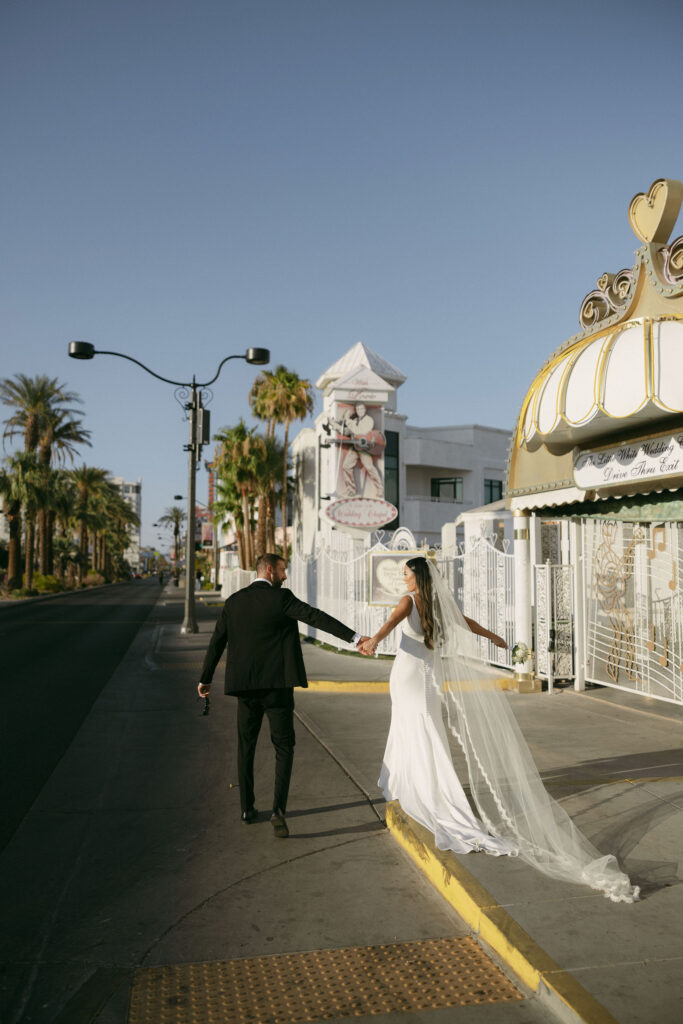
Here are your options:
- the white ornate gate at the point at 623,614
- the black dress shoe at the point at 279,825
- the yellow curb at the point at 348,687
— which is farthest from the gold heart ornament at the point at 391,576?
the black dress shoe at the point at 279,825

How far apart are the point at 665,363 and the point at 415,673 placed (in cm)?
418

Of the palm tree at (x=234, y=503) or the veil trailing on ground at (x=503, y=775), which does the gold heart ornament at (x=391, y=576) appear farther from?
the palm tree at (x=234, y=503)

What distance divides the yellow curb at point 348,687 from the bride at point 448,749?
19.9 ft

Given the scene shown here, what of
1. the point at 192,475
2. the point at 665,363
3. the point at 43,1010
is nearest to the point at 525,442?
the point at 665,363

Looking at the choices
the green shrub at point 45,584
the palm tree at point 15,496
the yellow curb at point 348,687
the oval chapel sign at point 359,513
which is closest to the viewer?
the yellow curb at point 348,687

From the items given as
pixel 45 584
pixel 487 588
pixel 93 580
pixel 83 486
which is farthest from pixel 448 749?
pixel 93 580

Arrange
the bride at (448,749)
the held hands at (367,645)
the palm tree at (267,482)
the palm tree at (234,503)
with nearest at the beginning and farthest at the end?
the bride at (448,749), the held hands at (367,645), the palm tree at (267,482), the palm tree at (234,503)

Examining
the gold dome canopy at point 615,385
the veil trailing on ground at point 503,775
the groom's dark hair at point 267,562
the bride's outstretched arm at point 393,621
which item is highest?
the gold dome canopy at point 615,385

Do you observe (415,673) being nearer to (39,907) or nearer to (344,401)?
(39,907)

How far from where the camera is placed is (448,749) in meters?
5.55

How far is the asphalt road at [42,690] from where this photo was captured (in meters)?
6.85

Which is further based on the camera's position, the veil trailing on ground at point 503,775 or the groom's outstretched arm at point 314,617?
the groom's outstretched arm at point 314,617

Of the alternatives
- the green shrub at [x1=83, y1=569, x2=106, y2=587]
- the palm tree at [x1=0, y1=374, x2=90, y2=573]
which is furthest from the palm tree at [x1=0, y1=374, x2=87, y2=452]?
the green shrub at [x1=83, y1=569, x2=106, y2=587]

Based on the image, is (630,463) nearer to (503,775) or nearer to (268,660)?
(503,775)
